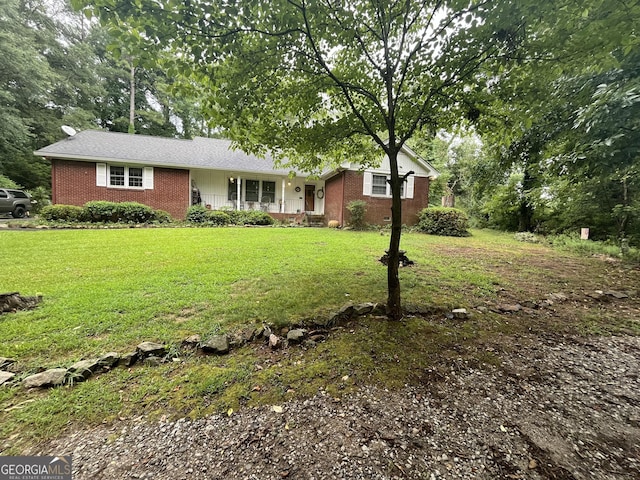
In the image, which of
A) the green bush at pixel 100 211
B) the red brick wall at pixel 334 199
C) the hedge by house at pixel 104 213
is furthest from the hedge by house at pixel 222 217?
the red brick wall at pixel 334 199

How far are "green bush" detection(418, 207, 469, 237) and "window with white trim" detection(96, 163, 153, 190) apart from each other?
1414cm

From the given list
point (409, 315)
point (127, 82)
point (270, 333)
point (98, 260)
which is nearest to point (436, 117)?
point (409, 315)

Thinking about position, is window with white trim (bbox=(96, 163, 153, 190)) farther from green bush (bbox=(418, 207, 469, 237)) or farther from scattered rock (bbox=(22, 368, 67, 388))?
green bush (bbox=(418, 207, 469, 237))

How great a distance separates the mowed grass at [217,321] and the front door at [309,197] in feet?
35.7

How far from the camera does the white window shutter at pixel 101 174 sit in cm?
1290

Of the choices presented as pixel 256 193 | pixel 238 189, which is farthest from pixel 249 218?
pixel 256 193

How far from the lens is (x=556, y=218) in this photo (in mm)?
12828

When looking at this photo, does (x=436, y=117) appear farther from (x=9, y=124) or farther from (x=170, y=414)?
(x=9, y=124)

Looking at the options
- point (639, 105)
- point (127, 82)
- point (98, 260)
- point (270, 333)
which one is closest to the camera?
point (270, 333)

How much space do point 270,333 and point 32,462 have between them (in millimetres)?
1764

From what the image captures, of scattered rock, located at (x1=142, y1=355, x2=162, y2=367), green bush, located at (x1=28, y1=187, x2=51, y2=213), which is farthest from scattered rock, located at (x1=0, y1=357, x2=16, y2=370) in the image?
green bush, located at (x1=28, y1=187, x2=51, y2=213)

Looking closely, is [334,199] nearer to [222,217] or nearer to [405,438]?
[222,217]

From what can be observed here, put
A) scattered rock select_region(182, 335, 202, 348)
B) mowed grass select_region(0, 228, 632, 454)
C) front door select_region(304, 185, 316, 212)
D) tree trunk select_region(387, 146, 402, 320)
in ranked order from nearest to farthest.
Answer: mowed grass select_region(0, 228, 632, 454) < scattered rock select_region(182, 335, 202, 348) < tree trunk select_region(387, 146, 402, 320) < front door select_region(304, 185, 316, 212)

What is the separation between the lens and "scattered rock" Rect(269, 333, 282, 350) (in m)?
2.68
